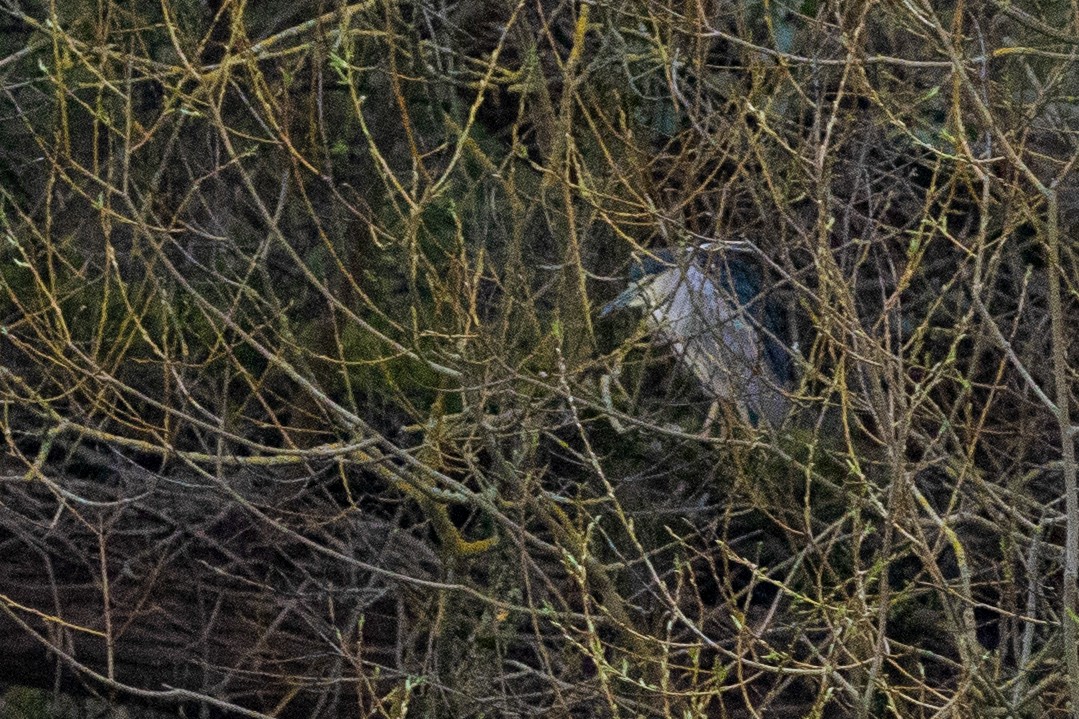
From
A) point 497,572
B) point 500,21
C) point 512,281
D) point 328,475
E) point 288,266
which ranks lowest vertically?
point 328,475

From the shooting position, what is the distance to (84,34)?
6609 millimetres

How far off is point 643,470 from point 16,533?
2131 mm

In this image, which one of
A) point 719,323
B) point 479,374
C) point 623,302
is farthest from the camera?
point 623,302

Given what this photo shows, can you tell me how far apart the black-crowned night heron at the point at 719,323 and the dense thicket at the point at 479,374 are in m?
0.11

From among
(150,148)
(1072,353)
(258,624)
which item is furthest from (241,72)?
(1072,353)

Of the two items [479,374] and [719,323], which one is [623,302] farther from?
[479,374]

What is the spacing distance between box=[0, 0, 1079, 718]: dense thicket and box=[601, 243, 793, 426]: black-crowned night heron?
0.37ft

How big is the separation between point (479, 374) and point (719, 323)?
61cm

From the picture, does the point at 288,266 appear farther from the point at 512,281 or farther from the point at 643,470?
the point at 512,281

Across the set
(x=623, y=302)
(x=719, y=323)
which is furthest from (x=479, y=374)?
(x=623, y=302)

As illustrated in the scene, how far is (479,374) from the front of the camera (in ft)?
13.4

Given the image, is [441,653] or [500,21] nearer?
[441,653]

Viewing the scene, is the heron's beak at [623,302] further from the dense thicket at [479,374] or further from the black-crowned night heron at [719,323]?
the dense thicket at [479,374]

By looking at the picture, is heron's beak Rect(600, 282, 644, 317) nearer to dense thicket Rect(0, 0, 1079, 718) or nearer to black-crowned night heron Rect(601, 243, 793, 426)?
black-crowned night heron Rect(601, 243, 793, 426)
